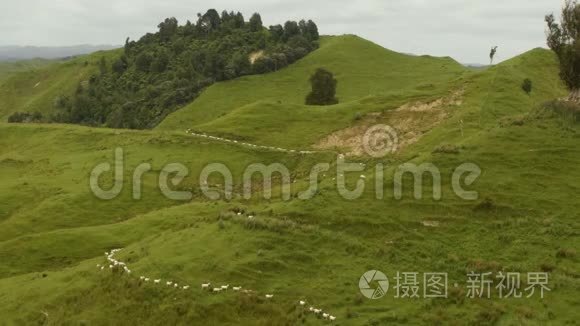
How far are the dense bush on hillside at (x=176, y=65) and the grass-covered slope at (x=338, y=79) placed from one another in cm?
542

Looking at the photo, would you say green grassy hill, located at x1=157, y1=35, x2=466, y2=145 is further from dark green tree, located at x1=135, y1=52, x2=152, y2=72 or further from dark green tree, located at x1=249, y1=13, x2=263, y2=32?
dark green tree, located at x1=135, y1=52, x2=152, y2=72

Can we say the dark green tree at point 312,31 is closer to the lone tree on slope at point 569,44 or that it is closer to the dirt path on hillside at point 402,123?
the dirt path on hillside at point 402,123

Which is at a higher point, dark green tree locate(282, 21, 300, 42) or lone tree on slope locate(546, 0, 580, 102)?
dark green tree locate(282, 21, 300, 42)

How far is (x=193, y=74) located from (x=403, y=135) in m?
100.0

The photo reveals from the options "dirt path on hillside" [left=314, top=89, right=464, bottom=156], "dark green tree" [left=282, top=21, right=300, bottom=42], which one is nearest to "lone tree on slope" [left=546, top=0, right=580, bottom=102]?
"dirt path on hillside" [left=314, top=89, right=464, bottom=156]

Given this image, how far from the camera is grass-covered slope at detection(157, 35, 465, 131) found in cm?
12194

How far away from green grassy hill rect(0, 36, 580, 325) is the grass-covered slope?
62.9m

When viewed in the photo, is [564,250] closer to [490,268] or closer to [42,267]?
[490,268]

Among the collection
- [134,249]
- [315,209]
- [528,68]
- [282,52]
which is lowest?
[134,249]

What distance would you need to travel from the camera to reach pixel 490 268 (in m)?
27.0

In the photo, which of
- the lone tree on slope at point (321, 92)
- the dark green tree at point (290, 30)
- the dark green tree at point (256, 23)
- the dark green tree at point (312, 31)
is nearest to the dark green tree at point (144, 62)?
the dark green tree at point (256, 23)

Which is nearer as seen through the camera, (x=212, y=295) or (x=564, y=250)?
(x=212, y=295)

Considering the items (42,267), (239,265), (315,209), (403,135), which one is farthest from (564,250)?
(42,267)

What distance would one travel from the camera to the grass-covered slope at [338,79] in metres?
122
